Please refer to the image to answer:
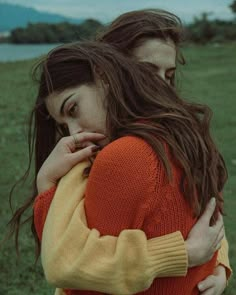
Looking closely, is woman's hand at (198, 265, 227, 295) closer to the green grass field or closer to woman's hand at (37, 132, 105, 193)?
woman's hand at (37, 132, 105, 193)

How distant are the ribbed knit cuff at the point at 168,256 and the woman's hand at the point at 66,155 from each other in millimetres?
287

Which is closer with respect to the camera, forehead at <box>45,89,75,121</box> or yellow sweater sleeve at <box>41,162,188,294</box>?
yellow sweater sleeve at <box>41,162,188,294</box>

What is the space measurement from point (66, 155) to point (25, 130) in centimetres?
578

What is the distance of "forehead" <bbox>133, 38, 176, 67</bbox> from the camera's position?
216 centimetres

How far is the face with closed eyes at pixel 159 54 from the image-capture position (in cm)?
217

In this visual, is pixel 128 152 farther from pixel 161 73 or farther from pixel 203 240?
pixel 161 73

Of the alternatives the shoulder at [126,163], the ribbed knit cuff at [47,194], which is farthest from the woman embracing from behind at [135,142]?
the ribbed knit cuff at [47,194]

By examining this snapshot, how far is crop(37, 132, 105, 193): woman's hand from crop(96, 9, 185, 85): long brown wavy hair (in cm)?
38

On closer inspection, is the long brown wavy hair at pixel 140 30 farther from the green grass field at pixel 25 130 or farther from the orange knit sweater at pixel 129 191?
the orange knit sweater at pixel 129 191

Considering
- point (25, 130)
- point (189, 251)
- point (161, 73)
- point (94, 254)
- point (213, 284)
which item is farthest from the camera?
point (25, 130)

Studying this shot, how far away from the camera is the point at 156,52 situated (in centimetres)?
218

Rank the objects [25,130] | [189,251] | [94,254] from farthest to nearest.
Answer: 1. [25,130]
2. [189,251]
3. [94,254]

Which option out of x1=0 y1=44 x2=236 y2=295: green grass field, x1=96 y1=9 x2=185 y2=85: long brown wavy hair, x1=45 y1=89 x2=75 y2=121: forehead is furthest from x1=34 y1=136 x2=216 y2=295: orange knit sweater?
x1=0 y1=44 x2=236 y2=295: green grass field

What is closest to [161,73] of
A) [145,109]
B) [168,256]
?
[145,109]
